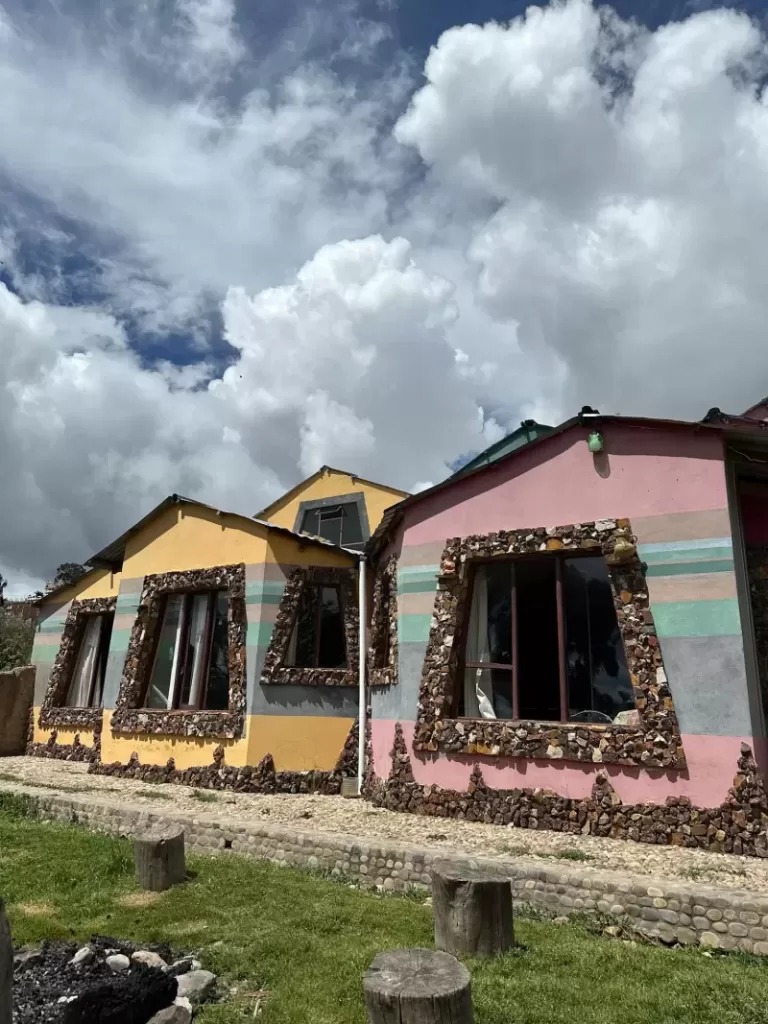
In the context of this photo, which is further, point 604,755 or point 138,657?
point 138,657

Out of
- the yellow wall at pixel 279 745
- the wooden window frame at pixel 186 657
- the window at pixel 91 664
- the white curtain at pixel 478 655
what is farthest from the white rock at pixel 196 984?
the window at pixel 91 664

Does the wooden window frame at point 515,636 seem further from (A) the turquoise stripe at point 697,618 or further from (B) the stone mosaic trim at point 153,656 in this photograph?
(B) the stone mosaic trim at point 153,656

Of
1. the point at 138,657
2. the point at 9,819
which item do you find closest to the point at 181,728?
the point at 138,657

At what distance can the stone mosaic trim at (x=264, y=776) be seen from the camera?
1173 centimetres

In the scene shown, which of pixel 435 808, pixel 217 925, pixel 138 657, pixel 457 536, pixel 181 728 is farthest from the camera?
pixel 138 657

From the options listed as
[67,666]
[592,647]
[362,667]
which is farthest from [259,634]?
[67,666]

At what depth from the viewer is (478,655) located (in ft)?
32.5

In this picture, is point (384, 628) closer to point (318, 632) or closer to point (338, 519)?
point (318, 632)

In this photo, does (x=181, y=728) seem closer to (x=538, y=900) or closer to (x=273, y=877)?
(x=273, y=877)

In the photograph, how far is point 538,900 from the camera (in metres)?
5.86

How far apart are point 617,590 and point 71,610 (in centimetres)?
1402

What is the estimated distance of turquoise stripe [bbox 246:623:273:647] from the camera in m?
12.4

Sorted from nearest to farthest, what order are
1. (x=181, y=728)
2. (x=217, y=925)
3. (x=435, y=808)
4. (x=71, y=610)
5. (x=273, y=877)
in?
1. (x=217, y=925)
2. (x=273, y=877)
3. (x=435, y=808)
4. (x=181, y=728)
5. (x=71, y=610)

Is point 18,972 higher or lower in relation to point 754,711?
lower
